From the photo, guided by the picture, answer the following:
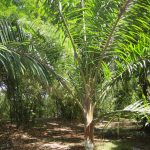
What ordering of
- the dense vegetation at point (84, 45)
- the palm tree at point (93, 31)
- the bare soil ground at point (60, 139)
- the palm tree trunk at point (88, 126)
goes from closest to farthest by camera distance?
the palm tree at point (93, 31) → the dense vegetation at point (84, 45) → the palm tree trunk at point (88, 126) → the bare soil ground at point (60, 139)

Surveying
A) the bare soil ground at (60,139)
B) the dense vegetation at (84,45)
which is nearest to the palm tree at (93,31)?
the dense vegetation at (84,45)

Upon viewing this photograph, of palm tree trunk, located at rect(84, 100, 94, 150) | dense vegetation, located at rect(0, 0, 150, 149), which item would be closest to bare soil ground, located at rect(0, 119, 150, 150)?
palm tree trunk, located at rect(84, 100, 94, 150)

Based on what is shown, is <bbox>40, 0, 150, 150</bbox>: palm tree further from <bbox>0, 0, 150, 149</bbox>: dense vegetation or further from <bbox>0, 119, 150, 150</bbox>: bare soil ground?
<bbox>0, 119, 150, 150</bbox>: bare soil ground

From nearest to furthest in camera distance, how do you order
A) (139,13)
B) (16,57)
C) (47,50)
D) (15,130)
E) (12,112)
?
(139,13) < (16,57) < (47,50) < (15,130) < (12,112)

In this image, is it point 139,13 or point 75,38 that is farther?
point 75,38

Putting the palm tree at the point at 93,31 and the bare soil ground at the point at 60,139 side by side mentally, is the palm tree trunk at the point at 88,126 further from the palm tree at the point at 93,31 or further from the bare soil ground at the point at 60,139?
the bare soil ground at the point at 60,139

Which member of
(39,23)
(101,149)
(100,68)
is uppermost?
A: (39,23)

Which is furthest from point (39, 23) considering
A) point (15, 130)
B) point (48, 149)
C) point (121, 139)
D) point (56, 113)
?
point (56, 113)

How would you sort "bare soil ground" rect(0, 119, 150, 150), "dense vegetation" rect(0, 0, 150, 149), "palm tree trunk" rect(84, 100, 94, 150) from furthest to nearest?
1. "bare soil ground" rect(0, 119, 150, 150)
2. "palm tree trunk" rect(84, 100, 94, 150)
3. "dense vegetation" rect(0, 0, 150, 149)

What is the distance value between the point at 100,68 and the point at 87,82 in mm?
373

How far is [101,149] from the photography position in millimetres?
8523

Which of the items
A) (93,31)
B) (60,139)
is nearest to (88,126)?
(93,31)

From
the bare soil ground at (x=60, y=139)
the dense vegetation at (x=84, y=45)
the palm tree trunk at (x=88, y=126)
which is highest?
the dense vegetation at (x=84, y=45)

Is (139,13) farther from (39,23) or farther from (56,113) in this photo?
(56,113)
